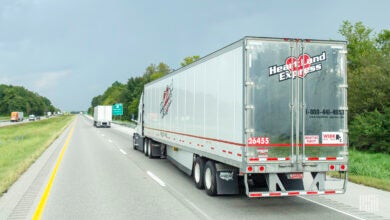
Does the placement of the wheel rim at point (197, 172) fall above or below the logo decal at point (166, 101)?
below

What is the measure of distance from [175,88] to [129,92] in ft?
357

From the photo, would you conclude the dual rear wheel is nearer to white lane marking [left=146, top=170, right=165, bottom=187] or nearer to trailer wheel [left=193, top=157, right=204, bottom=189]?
trailer wheel [left=193, top=157, right=204, bottom=189]

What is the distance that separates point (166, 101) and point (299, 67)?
7.57m

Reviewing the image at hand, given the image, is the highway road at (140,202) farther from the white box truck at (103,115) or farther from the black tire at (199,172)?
the white box truck at (103,115)

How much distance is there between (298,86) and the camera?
840cm

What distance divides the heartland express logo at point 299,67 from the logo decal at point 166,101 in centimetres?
657

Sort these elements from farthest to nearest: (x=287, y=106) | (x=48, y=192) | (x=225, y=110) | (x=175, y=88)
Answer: (x=175, y=88), (x=48, y=192), (x=225, y=110), (x=287, y=106)

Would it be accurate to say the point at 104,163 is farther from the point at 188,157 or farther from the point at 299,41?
the point at 299,41

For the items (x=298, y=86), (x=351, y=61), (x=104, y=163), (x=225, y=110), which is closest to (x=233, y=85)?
(x=225, y=110)

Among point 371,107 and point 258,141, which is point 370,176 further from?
point 371,107

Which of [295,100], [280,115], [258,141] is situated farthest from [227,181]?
[295,100]

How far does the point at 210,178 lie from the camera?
9.95 meters

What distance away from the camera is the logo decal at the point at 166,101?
1459 centimetres

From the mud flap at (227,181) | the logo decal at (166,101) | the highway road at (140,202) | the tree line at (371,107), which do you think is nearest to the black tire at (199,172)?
the highway road at (140,202)
